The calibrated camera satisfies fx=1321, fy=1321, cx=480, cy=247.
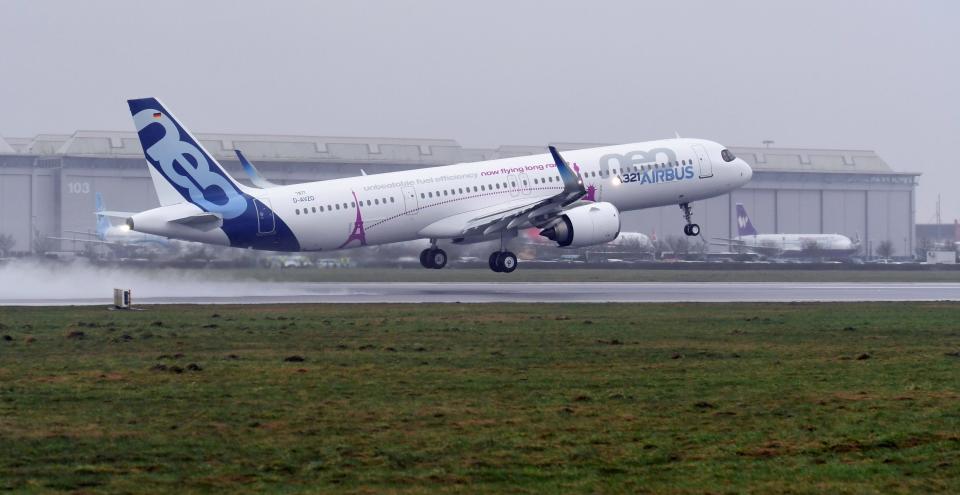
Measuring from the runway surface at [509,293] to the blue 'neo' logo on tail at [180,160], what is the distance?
149 inches

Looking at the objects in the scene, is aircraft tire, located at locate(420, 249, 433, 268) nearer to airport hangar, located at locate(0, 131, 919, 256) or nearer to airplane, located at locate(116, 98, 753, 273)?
airplane, located at locate(116, 98, 753, 273)

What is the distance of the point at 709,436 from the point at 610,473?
112 inches

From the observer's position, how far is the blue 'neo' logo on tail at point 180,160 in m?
51.1

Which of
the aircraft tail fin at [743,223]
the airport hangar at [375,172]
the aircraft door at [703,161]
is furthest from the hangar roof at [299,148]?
the aircraft door at [703,161]

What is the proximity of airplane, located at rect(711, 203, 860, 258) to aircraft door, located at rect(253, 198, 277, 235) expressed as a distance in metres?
75.2

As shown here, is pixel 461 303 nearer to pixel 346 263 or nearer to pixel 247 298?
pixel 247 298

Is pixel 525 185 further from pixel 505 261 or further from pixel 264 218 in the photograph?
pixel 264 218

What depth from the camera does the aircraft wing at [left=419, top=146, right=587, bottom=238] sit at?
56.2 metres

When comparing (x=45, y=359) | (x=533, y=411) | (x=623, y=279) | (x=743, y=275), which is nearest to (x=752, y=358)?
(x=533, y=411)

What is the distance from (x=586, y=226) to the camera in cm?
5572

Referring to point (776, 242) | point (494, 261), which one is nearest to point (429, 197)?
point (494, 261)

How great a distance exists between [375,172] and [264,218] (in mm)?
84978

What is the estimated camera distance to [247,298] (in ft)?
163

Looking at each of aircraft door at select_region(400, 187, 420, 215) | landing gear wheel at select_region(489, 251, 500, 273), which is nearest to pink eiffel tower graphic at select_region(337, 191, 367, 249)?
aircraft door at select_region(400, 187, 420, 215)
